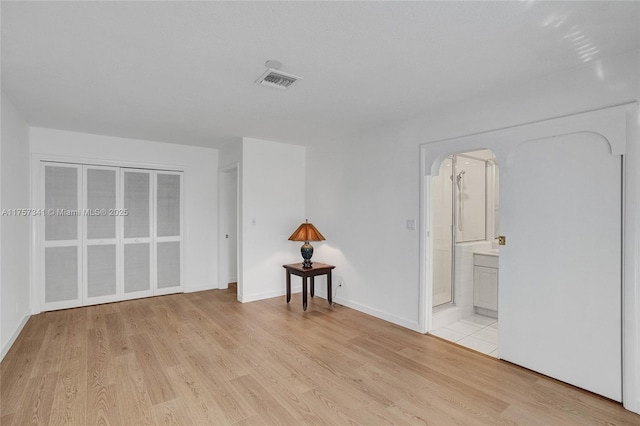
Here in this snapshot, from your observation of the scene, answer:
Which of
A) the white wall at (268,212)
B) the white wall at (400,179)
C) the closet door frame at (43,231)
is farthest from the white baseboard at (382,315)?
the closet door frame at (43,231)

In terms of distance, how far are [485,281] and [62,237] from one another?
563cm

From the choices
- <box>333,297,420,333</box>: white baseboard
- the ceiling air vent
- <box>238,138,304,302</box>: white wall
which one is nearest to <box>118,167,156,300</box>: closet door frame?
<box>238,138,304,302</box>: white wall

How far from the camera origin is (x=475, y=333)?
366 centimetres

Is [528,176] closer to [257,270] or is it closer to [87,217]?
[257,270]

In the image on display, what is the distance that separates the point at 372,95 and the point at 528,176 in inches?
59.1

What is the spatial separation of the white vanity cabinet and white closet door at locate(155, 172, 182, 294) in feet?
14.5

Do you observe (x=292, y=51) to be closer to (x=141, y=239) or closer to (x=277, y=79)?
(x=277, y=79)

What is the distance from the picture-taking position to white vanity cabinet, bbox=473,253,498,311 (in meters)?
4.13

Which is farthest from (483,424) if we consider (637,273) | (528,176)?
(528,176)

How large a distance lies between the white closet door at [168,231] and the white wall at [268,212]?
48.3 inches

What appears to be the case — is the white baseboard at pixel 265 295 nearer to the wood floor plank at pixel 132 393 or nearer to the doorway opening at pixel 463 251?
the wood floor plank at pixel 132 393

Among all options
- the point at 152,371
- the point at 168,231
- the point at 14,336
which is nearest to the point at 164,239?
the point at 168,231

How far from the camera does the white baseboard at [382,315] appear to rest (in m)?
3.67

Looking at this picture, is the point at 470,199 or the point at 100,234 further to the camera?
the point at 100,234
